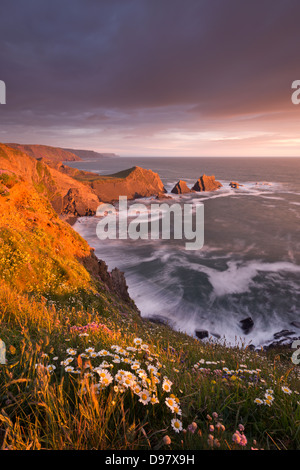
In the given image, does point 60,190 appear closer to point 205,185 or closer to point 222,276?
point 222,276

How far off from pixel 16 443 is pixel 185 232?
188 ft

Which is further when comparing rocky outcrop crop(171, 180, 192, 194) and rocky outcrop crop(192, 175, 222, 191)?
rocky outcrop crop(192, 175, 222, 191)

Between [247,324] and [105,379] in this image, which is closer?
Result: [105,379]

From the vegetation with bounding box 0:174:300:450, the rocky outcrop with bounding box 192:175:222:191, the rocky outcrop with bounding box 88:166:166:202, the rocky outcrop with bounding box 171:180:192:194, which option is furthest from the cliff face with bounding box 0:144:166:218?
the vegetation with bounding box 0:174:300:450

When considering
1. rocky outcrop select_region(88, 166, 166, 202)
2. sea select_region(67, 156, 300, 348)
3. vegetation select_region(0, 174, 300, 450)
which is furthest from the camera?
rocky outcrop select_region(88, 166, 166, 202)

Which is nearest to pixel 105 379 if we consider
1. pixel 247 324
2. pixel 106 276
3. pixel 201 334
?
pixel 106 276

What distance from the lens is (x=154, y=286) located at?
102 ft

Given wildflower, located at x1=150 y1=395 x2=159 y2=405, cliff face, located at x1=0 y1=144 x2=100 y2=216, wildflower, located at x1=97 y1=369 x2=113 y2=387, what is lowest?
wildflower, located at x1=150 y1=395 x2=159 y2=405

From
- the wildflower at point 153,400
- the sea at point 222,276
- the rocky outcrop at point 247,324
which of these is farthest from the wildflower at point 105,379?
the rocky outcrop at point 247,324

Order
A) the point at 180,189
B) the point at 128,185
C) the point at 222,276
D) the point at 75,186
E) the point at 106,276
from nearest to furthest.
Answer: the point at 106,276
the point at 222,276
the point at 75,186
the point at 128,185
the point at 180,189

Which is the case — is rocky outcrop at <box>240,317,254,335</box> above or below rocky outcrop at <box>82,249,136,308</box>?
Answer: below

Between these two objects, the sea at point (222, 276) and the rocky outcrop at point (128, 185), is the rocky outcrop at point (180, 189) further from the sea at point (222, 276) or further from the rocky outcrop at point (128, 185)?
the sea at point (222, 276)

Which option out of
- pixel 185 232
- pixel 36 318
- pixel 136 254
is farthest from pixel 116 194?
pixel 36 318

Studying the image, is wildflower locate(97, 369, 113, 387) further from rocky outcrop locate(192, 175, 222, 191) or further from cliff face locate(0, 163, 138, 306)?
rocky outcrop locate(192, 175, 222, 191)
